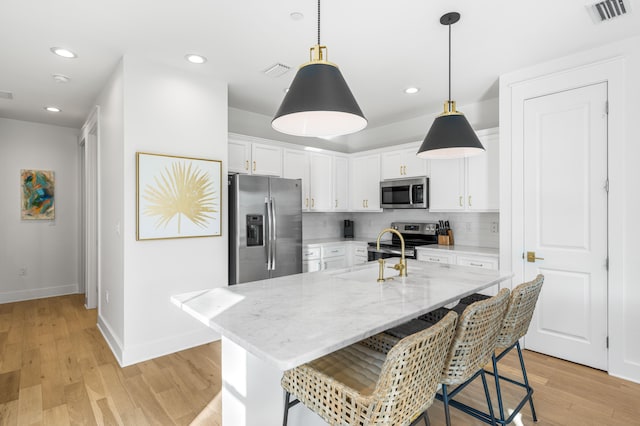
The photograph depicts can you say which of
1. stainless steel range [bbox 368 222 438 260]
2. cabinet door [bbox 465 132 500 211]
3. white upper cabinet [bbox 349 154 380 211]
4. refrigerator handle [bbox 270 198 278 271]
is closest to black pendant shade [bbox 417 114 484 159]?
cabinet door [bbox 465 132 500 211]

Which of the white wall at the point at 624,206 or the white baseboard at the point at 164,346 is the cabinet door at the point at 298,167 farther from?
the white wall at the point at 624,206

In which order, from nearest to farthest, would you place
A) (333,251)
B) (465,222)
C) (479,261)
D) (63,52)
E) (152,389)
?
(152,389)
(63,52)
(479,261)
(465,222)
(333,251)

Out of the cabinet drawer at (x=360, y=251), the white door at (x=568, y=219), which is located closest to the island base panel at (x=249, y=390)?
the white door at (x=568, y=219)

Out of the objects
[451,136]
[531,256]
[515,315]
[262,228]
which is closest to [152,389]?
[262,228]

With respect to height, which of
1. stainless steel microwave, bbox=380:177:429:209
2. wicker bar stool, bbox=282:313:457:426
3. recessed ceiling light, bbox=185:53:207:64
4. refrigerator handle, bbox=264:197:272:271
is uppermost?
recessed ceiling light, bbox=185:53:207:64

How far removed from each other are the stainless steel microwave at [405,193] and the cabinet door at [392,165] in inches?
3.8

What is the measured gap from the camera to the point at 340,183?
5.25m

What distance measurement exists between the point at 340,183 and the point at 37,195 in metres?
4.60

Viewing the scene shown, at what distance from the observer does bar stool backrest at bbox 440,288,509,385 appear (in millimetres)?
1460

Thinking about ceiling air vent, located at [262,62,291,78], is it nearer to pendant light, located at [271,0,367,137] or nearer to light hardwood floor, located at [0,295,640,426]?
pendant light, located at [271,0,367,137]

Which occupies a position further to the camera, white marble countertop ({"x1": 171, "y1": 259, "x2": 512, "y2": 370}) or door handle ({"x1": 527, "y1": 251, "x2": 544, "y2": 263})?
door handle ({"x1": 527, "y1": 251, "x2": 544, "y2": 263})

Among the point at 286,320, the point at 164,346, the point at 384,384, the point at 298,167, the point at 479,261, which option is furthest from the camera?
the point at 298,167

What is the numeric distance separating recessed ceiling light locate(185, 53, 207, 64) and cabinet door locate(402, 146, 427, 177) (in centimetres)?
278

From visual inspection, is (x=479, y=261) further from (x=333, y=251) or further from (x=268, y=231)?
(x=268, y=231)
